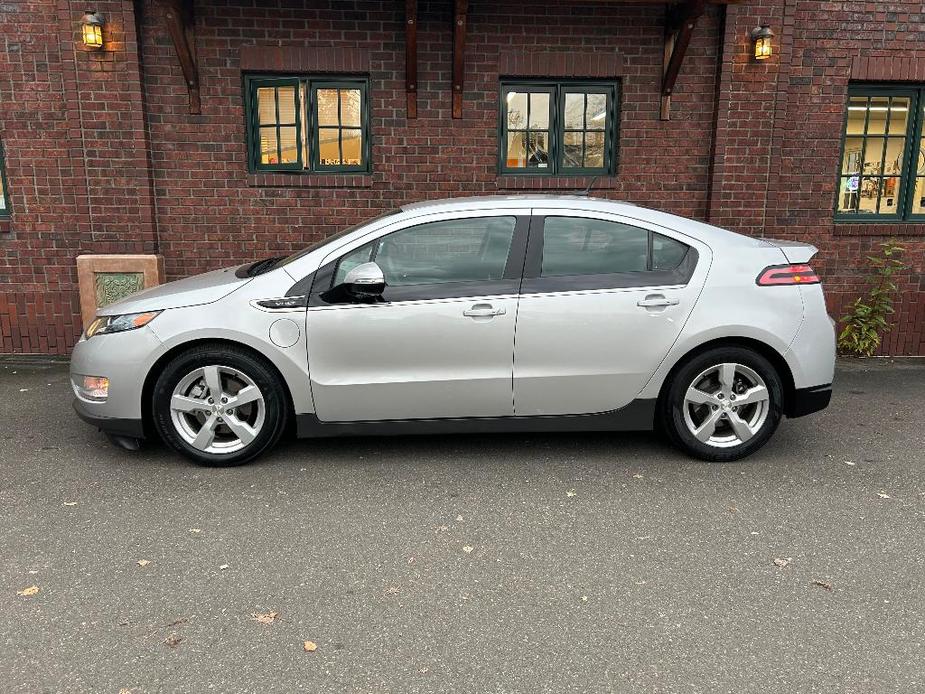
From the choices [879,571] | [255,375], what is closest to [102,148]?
[255,375]

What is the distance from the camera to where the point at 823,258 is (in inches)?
312

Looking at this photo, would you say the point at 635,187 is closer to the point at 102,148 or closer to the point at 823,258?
the point at 823,258

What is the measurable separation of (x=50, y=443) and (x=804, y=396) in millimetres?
4995

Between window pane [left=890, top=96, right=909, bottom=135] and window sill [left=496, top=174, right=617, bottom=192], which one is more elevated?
window pane [left=890, top=96, right=909, bottom=135]

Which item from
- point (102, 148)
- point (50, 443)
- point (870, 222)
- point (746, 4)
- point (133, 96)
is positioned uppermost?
point (746, 4)

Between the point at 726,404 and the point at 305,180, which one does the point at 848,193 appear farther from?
the point at 305,180

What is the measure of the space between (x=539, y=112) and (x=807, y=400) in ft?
14.4

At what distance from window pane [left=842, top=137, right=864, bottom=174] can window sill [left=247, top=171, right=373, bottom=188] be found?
5.17 meters

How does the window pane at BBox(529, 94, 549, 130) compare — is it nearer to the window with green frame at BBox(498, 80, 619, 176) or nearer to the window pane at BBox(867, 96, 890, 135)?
the window with green frame at BBox(498, 80, 619, 176)

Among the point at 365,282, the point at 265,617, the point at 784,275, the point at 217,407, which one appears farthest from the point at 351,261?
the point at 784,275

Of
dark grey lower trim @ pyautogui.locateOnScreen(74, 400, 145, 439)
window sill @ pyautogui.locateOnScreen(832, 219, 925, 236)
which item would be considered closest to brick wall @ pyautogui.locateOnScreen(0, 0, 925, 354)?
window sill @ pyautogui.locateOnScreen(832, 219, 925, 236)

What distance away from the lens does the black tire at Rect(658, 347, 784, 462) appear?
14.8 feet

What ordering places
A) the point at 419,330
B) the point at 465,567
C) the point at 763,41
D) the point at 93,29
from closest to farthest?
the point at 465,567 < the point at 419,330 < the point at 93,29 < the point at 763,41

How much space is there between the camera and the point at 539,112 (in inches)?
303
